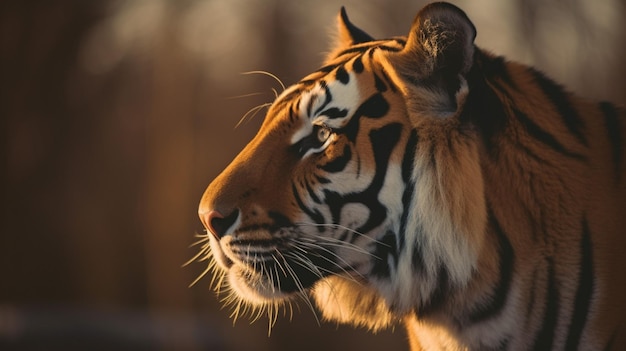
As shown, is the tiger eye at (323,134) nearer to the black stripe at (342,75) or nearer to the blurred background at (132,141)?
the black stripe at (342,75)

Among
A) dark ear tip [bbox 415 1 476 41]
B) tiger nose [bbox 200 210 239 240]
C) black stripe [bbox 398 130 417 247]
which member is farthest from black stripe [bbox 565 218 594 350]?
tiger nose [bbox 200 210 239 240]

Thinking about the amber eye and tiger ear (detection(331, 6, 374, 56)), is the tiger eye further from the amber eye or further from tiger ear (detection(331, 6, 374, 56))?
tiger ear (detection(331, 6, 374, 56))

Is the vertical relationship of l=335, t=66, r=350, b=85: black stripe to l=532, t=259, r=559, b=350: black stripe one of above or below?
above

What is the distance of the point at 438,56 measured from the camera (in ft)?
4.34

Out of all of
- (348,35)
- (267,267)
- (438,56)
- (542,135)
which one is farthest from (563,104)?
(267,267)

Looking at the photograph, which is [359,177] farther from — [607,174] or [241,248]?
[607,174]

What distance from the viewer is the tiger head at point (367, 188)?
132cm

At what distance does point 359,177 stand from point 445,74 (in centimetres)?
24

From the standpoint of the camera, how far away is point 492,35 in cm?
318

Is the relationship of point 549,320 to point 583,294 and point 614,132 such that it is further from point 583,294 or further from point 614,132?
point 614,132

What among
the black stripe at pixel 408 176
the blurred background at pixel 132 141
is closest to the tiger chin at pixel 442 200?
the black stripe at pixel 408 176

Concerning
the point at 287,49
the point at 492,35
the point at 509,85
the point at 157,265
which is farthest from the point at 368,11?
the point at 509,85

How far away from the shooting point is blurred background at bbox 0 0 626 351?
19.7 ft

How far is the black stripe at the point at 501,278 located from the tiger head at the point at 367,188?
0.12 feet
